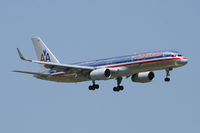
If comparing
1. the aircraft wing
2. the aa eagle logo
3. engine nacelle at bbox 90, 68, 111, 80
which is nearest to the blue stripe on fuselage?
the aircraft wing

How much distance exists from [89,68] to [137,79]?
28.8 ft

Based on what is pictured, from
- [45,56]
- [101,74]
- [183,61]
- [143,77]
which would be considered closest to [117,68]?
[101,74]

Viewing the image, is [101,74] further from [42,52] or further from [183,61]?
[42,52]

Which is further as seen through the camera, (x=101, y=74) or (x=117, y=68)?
(x=117, y=68)

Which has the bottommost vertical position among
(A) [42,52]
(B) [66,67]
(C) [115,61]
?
(B) [66,67]

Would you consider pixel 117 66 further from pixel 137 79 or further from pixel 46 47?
pixel 46 47

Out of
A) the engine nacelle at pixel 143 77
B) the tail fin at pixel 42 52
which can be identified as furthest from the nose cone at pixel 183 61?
the tail fin at pixel 42 52

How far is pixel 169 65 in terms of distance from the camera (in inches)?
3317

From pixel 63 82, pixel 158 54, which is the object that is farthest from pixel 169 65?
Result: pixel 63 82

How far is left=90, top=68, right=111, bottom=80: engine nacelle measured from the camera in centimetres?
8669

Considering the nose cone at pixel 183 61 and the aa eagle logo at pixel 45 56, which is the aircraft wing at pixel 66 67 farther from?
the nose cone at pixel 183 61

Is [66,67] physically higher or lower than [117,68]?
higher

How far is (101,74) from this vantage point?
8669 cm

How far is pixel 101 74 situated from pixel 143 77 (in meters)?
8.97
